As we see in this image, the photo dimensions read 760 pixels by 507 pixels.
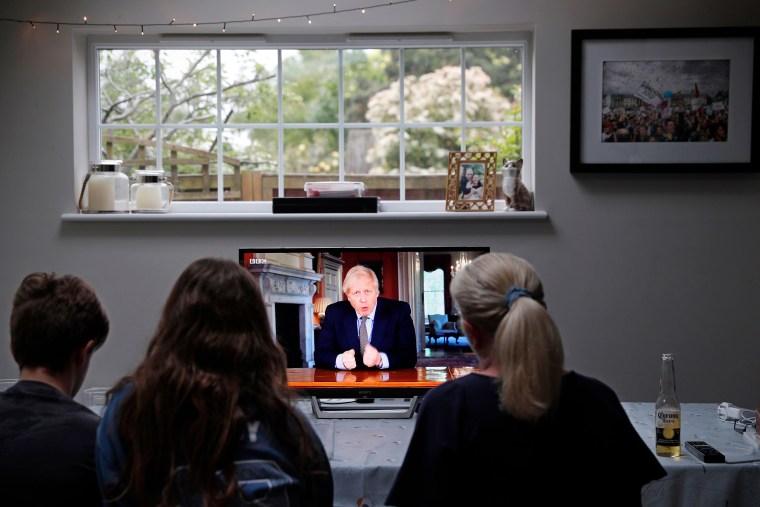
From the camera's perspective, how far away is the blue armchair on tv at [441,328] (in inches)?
115

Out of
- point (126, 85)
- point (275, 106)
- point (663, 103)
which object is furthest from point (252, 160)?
point (663, 103)

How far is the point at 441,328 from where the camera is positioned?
294cm

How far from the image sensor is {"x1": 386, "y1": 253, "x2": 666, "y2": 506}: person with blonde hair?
1.46 m

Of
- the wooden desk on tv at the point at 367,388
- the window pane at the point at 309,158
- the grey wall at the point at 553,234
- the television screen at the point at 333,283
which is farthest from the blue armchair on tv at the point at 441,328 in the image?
the window pane at the point at 309,158

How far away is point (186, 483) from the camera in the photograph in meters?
1.34

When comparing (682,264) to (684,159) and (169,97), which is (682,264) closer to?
(684,159)

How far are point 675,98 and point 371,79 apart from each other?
1293 mm

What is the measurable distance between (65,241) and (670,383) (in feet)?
8.04

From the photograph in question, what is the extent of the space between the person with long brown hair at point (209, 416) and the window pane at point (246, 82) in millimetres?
2312

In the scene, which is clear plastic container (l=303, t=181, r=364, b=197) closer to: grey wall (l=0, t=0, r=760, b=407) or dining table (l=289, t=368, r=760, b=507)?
grey wall (l=0, t=0, r=760, b=407)

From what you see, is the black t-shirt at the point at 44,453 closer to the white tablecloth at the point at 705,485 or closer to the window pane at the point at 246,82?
the white tablecloth at the point at 705,485

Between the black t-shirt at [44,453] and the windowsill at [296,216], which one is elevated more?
the windowsill at [296,216]

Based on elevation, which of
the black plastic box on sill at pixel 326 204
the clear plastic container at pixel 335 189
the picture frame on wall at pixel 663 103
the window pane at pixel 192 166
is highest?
the picture frame on wall at pixel 663 103

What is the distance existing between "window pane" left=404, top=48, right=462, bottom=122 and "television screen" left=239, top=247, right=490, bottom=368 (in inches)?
32.7
